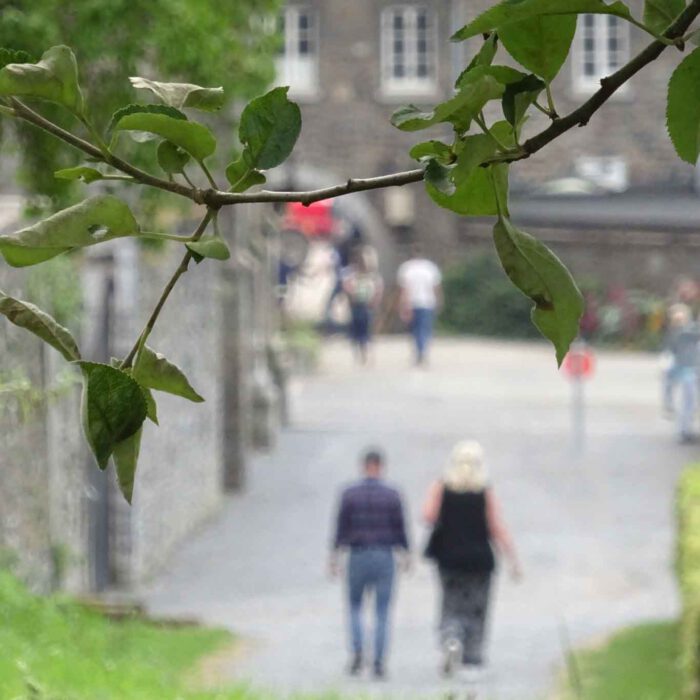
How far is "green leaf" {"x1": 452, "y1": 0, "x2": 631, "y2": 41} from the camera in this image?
1.64 meters

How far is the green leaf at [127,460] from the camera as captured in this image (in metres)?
1.78

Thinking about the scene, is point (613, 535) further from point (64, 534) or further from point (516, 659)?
point (64, 534)

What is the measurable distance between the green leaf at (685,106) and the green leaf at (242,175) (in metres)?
0.37

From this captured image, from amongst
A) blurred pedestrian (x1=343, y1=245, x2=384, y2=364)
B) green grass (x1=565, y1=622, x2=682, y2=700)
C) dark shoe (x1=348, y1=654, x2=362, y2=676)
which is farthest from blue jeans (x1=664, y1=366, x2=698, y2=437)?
dark shoe (x1=348, y1=654, x2=362, y2=676)

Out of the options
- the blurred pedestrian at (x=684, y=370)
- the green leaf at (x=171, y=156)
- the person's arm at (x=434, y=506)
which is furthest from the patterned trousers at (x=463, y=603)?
the blurred pedestrian at (x=684, y=370)

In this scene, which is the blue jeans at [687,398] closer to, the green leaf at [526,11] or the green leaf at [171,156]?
the green leaf at [171,156]

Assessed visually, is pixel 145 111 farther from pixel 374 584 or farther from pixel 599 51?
pixel 599 51

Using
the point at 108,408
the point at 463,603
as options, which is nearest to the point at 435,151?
the point at 108,408

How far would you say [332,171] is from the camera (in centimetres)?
3903

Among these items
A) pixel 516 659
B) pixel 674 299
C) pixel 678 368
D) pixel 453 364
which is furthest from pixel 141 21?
pixel 674 299

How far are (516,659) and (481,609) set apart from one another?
1107 mm

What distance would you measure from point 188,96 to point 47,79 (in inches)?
8.8

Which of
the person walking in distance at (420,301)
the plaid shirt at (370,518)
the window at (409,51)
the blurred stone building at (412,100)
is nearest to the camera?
the plaid shirt at (370,518)

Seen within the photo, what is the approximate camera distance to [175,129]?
1.80 m
